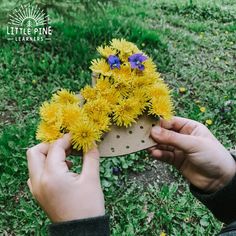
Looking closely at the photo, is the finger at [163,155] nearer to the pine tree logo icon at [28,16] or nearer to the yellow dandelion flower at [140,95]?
the yellow dandelion flower at [140,95]

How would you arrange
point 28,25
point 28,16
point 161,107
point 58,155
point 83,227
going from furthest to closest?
point 28,25
point 28,16
point 161,107
point 58,155
point 83,227

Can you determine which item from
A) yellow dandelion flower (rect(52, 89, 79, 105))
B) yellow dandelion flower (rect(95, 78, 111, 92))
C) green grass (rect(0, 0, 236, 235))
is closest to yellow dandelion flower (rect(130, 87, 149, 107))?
yellow dandelion flower (rect(95, 78, 111, 92))

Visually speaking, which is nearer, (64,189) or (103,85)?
(64,189)

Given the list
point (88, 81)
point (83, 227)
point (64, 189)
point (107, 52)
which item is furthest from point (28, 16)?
point (83, 227)

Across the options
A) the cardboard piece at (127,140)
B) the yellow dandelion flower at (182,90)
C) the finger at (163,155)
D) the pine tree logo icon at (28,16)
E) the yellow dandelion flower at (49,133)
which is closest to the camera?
the yellow dandelion flower at (49,133)

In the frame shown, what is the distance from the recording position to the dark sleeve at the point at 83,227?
1.26 m

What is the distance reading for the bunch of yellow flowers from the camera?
152 cm

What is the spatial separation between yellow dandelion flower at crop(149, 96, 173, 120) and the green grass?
4.18ft

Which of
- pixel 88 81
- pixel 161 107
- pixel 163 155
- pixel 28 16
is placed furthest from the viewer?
pixel 28 16

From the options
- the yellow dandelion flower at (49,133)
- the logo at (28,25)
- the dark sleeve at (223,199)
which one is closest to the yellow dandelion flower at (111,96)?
the yellow dandelion flower at (49,133)

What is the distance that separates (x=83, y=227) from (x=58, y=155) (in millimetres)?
270

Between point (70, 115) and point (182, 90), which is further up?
point (70, 115)

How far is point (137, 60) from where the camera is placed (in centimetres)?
164

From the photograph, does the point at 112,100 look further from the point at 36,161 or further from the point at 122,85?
the point at 36,161
